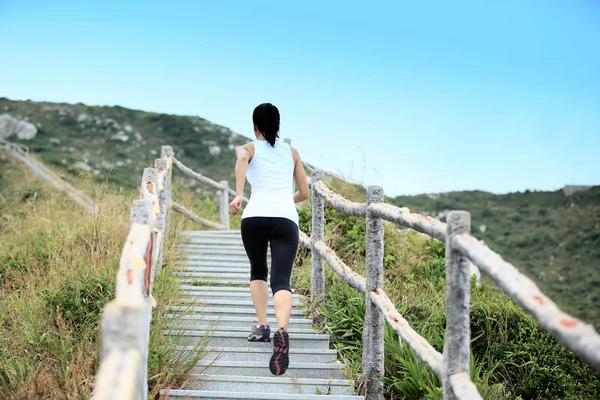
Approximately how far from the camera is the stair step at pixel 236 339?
5.62 metres

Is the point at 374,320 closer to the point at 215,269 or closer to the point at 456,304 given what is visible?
the point at 456,304

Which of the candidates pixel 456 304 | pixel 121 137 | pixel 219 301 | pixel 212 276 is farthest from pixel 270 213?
pixel 121 137

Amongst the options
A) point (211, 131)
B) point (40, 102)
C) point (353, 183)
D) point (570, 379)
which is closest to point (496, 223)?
point (211, 131)

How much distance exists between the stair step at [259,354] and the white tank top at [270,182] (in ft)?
3.83

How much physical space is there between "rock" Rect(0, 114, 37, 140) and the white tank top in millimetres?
50308

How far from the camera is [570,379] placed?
21.0 feet

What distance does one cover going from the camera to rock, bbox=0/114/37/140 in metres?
51.3

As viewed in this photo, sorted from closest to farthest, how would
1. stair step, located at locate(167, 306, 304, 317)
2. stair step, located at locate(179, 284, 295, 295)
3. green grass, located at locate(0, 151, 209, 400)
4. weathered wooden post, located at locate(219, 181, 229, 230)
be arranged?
green grass, located at locate(0, 151, 209, 400), stair step, located at locate(167, 306, 304, 317), stair step, located at locate(179, 284, 295, 295), weathered wooden post, located at locate(219, 181, 229, 230)

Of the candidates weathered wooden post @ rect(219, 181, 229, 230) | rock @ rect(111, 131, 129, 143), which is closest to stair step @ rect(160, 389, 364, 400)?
weathered wooden post @ rect(219, 181, 229, 230)

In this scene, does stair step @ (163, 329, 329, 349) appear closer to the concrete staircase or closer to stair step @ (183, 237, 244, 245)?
the concrete staircase

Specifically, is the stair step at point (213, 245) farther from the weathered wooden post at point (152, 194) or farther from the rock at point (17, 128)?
the rock at point (17, 128)

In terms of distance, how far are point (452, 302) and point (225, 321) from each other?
3.26 metres

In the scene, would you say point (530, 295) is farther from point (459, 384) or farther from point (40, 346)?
point (40, 346)

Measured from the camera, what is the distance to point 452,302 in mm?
3471
